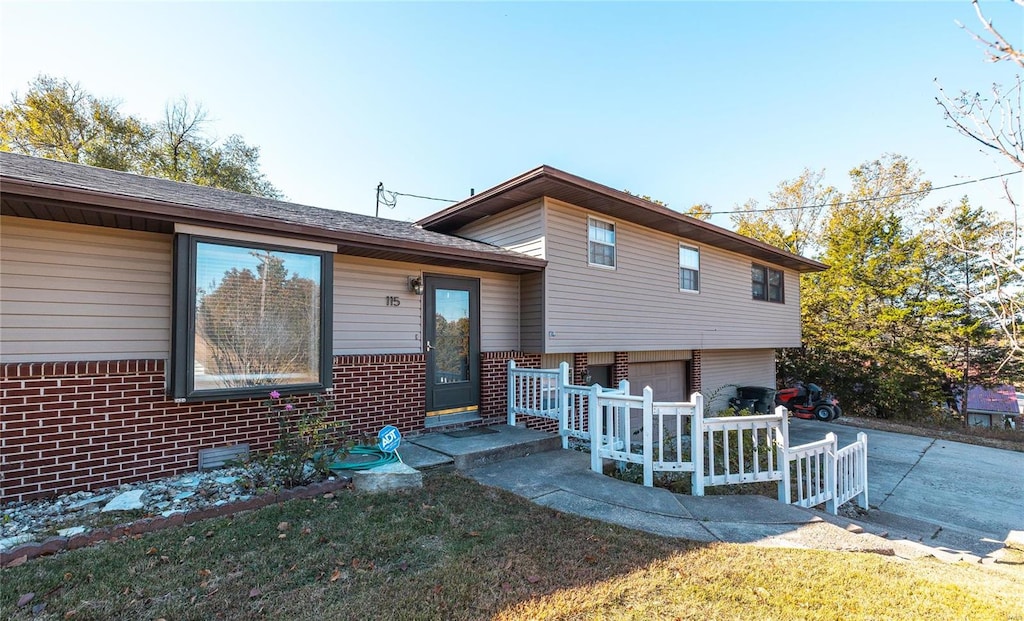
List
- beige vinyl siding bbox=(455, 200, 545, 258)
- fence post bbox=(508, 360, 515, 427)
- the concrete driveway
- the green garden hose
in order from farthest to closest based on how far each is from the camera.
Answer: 1. beige vinyl siding bbox=(455, 200, 545, 258)
2. fence post bbox=(508, 360, 515, 427)
3. the concrete driveway
4. the green garden hose

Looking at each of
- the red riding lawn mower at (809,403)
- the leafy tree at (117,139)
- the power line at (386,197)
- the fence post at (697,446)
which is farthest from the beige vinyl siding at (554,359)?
the leafy tree at (117,139)

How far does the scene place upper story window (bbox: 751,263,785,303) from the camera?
40.1 ft

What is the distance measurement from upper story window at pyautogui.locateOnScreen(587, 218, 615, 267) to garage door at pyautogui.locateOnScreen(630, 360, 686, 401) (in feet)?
9.18

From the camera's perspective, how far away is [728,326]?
11.1 m

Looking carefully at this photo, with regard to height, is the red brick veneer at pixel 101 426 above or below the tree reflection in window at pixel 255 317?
below

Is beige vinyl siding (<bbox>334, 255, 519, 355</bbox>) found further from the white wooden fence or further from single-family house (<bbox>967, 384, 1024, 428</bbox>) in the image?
single-family house (<bbox>967, 384, 1024, 428</bbox>)

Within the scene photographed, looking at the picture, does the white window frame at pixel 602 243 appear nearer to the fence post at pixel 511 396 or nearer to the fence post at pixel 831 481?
the fence post at pixel 511 396

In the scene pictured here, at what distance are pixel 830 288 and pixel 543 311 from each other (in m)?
14.2

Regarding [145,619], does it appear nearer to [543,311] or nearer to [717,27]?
[543,311]

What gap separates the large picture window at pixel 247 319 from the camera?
13.5ft

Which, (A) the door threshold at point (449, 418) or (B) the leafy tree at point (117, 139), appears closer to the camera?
(A) the door threshold at point (449, 418)

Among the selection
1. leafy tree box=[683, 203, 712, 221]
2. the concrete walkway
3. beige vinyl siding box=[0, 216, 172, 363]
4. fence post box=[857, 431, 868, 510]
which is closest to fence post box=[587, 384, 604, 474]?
the concrete walkway

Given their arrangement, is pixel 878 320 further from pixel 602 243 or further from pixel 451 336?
pixel 451 336

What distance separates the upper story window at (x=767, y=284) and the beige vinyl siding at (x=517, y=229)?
313 inches
